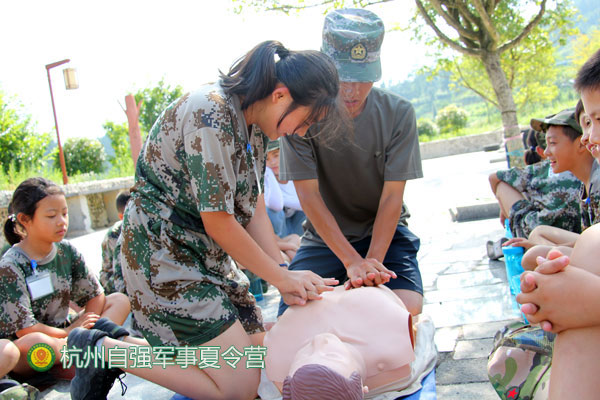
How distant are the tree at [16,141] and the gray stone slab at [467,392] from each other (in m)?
11.9

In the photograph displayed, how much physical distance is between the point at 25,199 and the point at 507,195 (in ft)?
11.0

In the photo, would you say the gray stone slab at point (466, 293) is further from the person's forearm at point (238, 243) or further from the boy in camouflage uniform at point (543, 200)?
the person's forearm at point (238, 243)

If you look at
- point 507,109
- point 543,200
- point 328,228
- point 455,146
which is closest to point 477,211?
point 507,109

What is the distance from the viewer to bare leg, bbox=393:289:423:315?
8.77ft

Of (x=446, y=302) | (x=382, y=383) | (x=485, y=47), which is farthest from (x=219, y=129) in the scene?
(x=485, y=47)

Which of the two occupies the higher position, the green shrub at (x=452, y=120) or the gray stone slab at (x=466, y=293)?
the gray stone slab at (x=466, y=293)

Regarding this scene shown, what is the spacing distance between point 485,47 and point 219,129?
5694 millimetres

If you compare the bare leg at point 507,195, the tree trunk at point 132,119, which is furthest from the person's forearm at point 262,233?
the tree trunk at point 132,119

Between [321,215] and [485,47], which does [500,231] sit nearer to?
[485,47]

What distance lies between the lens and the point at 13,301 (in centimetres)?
289

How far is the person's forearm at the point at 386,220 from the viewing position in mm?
2699

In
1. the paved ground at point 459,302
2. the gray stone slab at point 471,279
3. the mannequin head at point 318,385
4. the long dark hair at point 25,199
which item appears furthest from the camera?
the gray stone slab at point 471,279

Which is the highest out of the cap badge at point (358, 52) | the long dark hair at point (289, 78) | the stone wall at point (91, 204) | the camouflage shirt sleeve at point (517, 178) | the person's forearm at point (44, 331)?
the cap badge at point (358, 52)

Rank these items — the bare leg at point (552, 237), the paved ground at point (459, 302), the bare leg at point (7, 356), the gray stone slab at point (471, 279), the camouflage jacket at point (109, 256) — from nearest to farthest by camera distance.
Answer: the paved ground at point (459, 302), the bare leg at point (7, 356), the bare leg at point (552, 237), the gray stone slab at point (471, 279), the camouflage jacket at point (109, 256)
